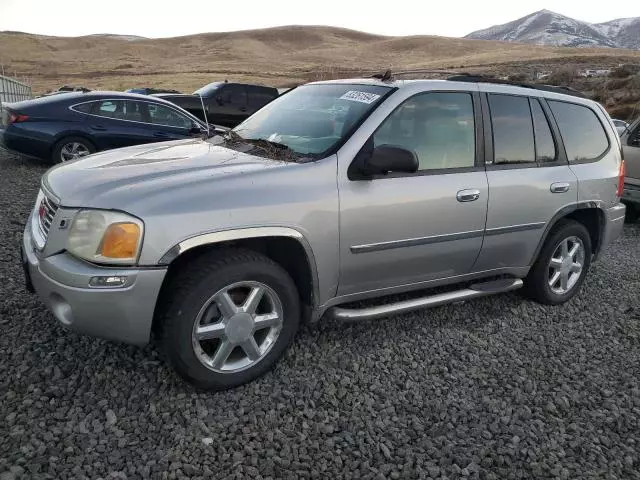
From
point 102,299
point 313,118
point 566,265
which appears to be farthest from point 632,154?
point 102,299

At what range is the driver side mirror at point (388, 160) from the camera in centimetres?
311

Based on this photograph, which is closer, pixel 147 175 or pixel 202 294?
pixel 202 294

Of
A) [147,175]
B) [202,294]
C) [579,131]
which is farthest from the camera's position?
[579,131]

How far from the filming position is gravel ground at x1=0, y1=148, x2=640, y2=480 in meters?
2.48

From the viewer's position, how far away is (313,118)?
3662 millimetres

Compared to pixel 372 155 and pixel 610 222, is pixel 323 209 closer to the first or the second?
pixel 372 155

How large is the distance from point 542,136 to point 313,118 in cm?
188

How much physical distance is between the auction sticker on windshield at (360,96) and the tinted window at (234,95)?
36.2 ft

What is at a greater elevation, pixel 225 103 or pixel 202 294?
pixel 202 294

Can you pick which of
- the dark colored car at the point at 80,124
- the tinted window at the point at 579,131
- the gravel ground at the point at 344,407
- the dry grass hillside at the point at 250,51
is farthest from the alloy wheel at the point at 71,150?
the dry grass hillside at the point at 250,51

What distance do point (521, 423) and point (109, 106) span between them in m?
8.54

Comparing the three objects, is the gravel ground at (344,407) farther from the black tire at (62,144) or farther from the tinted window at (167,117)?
the tinted window at (167,117)

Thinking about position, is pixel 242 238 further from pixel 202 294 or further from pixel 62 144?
pixel 62 144

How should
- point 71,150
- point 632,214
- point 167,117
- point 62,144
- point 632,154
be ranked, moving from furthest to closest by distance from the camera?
point 167,117 → point 71,150 → point 62,144 → point 632,214 → point 632,154
